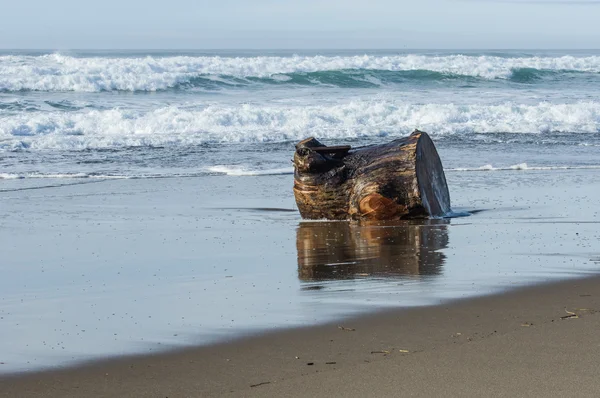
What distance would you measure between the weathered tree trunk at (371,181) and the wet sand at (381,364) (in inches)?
126

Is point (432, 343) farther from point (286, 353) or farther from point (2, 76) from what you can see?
point (2, 76)

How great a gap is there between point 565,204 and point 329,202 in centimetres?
269

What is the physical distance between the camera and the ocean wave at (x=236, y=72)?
28.2 m

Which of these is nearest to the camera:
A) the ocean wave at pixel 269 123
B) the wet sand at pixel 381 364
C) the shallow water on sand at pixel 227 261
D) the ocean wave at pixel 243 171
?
the wet sand at pixel 381 364

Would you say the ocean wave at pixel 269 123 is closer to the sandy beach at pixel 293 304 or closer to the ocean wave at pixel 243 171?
the ocean wave at pixel 243 171

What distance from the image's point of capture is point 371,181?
7980mm

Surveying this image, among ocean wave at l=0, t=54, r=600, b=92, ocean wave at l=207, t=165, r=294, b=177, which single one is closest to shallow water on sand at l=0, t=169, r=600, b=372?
ocean wave at l=207, t=165, r=294, b=177

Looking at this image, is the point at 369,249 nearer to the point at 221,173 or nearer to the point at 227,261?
the point at 227,261

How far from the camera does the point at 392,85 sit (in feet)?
107

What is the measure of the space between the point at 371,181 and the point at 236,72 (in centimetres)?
2522

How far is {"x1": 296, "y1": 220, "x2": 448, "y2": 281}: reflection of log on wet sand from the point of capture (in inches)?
237

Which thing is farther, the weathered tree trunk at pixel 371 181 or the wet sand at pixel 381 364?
the weathered tree trunk at pixel 371 181

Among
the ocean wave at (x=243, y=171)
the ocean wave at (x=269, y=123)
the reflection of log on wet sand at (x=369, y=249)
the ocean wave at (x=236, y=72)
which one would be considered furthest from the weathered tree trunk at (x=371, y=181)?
the ocean wave at (x=236, y=72)

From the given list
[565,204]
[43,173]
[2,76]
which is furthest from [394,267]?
[2,76]
